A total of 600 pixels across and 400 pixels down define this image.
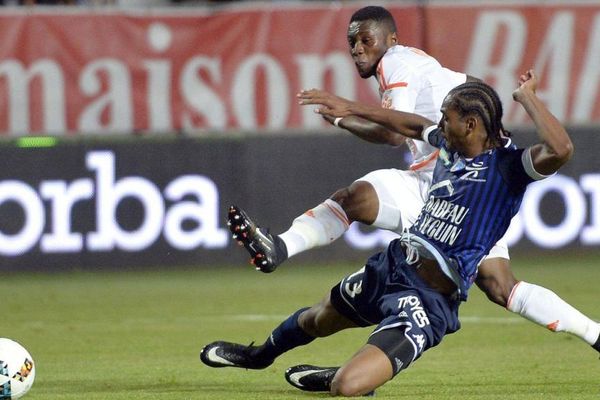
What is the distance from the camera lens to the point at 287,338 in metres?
8.26

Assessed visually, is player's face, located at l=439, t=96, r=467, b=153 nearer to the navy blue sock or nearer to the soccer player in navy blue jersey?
the soccer player in navy blue jersey

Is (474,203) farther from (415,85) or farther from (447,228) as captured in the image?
(415,85)

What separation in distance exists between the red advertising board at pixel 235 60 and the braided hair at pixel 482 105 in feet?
29.4

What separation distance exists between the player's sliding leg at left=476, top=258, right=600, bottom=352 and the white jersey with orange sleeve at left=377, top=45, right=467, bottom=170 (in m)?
0.90

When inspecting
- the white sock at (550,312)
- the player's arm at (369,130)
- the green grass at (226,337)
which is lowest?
the green grass at (226,337)

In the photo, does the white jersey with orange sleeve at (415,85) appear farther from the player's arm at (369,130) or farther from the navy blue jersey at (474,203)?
the navy blue jersey at (474,203)

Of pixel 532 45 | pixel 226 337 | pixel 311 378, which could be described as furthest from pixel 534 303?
pixel 532 45

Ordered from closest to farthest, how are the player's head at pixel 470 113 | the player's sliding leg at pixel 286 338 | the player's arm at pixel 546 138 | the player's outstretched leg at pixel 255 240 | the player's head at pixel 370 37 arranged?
the player's arm at pixel 546 138 < the player's head at pixel 470 113 < the player's outstretched leg at pixel 255 240 < the player's sliding leg at pixel 286 338 < the player's head at pixel 370 37

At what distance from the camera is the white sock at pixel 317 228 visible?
324 inches

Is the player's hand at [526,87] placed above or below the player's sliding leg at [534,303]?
above

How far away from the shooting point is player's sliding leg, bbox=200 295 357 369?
8.10m

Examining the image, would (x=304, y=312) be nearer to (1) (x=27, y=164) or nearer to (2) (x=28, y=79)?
(1) (x=27, y=164)

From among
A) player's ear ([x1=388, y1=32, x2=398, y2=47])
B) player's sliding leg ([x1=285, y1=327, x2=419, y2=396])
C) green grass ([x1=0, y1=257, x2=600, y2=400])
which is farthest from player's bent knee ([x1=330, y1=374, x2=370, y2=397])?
player's ear ([x1=388, y1=32, x2=398, y2=47])

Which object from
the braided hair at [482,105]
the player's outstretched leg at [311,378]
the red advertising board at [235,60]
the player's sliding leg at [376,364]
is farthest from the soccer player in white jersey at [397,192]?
the red advertising board at [235,60]
